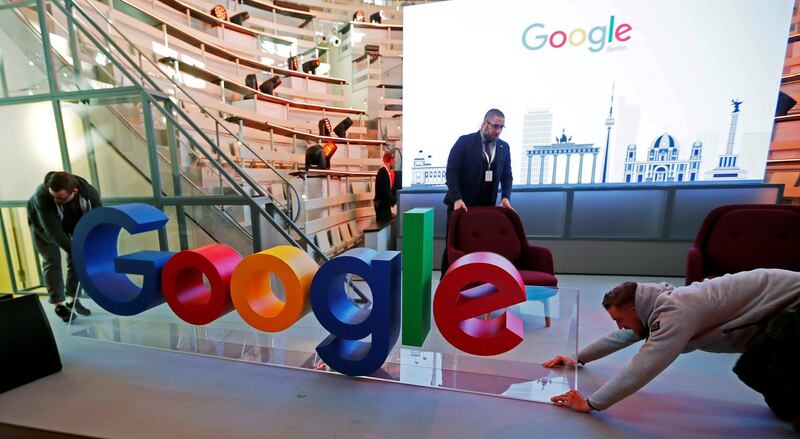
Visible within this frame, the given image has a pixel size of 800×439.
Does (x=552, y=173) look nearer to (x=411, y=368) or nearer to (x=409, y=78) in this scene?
(x=409, y=78)

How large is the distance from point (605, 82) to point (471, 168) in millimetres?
1970

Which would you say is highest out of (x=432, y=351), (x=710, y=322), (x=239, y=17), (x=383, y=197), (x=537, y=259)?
(x=239, y=17)

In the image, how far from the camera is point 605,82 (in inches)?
146

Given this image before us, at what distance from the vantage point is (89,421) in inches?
56.1

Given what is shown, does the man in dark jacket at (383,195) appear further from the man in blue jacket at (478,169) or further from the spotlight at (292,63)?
the spotlight at (292,63)

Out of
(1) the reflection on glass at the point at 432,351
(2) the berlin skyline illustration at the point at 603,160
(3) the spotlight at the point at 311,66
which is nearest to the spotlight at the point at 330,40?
(3) the spotlight at the point at 311,66

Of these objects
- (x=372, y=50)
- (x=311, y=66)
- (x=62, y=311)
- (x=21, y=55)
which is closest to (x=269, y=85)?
(x=311, y=66)

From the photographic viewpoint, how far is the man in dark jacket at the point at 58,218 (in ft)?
7.70

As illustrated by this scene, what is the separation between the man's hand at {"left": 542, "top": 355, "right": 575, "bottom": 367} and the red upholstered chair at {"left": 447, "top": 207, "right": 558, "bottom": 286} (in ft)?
3.14

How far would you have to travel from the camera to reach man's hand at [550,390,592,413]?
55.3 inches

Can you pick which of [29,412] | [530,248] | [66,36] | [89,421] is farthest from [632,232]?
[66,36]

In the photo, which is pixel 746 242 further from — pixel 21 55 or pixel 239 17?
pixel 239 17

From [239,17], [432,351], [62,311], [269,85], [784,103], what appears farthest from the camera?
[239,17]

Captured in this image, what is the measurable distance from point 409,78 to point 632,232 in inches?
126
